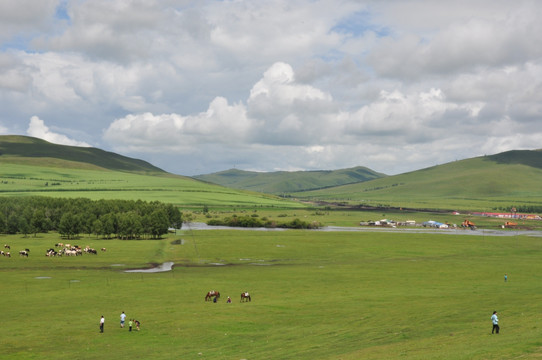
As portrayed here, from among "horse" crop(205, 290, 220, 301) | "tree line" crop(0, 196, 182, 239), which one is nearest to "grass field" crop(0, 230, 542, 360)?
"horse" crop(205, 290, 220, 301)

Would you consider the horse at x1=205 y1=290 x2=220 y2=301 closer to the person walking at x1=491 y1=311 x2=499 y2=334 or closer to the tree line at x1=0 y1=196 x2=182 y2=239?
the person walking at x1=491 y1=311 x2=499 y2=334

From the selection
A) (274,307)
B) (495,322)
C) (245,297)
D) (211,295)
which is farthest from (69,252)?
(495,322)

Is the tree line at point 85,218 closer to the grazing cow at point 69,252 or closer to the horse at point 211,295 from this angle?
the grazing cow at point 69,252

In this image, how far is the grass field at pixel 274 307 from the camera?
130 feet

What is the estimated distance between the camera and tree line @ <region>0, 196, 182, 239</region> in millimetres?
154500

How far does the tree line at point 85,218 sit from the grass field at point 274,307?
133 feet

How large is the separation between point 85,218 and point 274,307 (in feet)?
401

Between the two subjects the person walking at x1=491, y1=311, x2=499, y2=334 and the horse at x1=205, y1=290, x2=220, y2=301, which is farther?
the horse at x1=205, y1=290, x2=220, y2=301

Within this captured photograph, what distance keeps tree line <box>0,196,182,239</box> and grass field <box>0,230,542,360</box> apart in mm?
40510

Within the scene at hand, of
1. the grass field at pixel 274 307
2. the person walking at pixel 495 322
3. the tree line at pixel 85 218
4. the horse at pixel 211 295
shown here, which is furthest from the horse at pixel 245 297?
the tree line at pixel 85 218

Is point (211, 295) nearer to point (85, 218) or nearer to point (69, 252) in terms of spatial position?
point (69, 252)

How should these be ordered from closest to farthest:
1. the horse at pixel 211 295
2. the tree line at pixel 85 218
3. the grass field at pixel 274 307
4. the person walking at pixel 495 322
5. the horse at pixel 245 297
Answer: the grass field at pixel 274 307, the person walking at pixel 495 322, the horse at pixel 245 297, the horse at pixel 211 295, the tree line at pixel 85 218

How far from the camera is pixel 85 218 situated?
16112cm

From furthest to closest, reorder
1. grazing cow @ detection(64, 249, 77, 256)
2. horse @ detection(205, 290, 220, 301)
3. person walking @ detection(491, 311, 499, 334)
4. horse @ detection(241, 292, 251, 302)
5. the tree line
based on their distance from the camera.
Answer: the tree line
grazing cow @ detection(64, 249, 77, 256)
horse @ detection(205, 290, 220, 301)
horse @ detection(241, 292, 251, 302)
person walking @ detection(491, 311, 499, 334)
